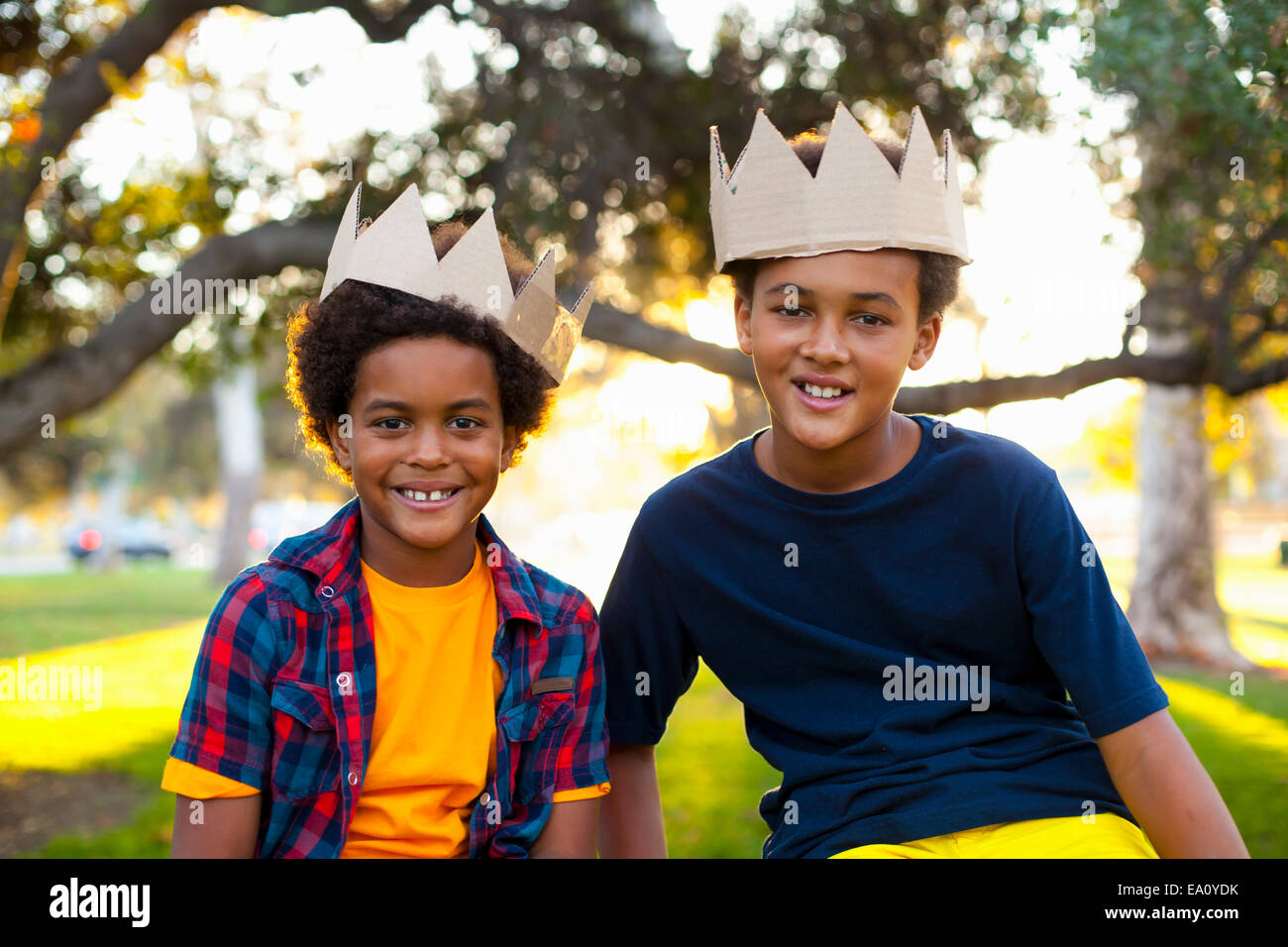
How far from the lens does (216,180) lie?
6320 millimetres

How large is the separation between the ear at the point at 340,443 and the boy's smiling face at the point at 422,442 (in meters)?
0.09

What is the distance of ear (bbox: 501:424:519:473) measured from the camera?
2.75 metres

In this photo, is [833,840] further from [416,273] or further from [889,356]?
[416,273]

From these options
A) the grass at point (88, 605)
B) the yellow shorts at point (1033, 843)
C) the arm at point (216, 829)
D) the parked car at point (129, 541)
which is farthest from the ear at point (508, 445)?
the parked car at point (129, 541)

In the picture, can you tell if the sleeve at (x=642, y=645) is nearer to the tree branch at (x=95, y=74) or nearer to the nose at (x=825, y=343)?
the nose at (x=825, y=343)

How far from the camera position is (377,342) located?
8.35 feet

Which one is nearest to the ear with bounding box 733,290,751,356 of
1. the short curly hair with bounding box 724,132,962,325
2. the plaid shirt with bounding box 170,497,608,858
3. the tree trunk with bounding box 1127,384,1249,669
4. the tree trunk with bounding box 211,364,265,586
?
the short curly hair with bounding box 724,132,962,325

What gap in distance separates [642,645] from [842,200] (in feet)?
3.66

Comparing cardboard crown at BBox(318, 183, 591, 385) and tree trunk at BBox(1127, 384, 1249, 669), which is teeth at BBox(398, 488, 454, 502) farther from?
tree trunk at BBox(1127, 384, 1249, 669)

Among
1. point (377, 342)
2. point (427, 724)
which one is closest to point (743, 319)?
point (377, 342)

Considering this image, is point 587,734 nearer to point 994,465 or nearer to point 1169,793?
point 994,465

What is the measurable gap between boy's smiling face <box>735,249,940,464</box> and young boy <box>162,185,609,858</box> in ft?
1.89
